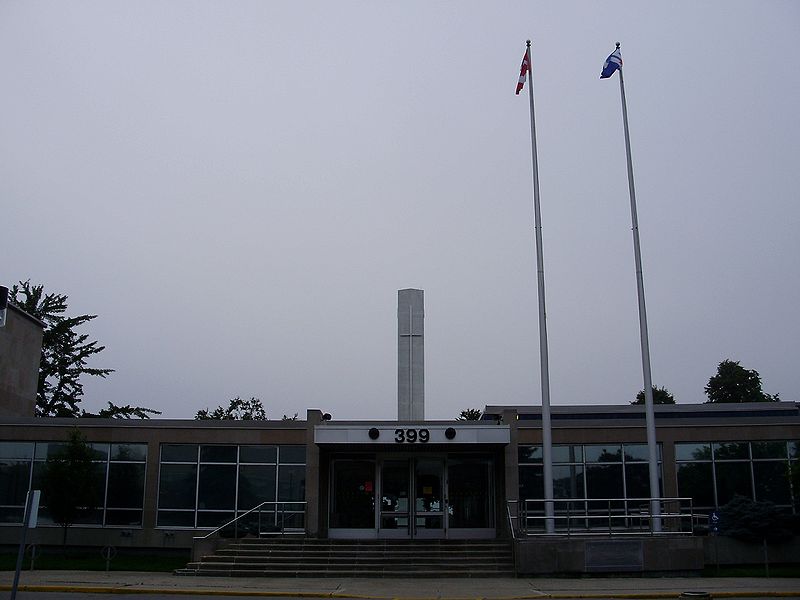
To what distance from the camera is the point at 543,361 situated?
2503 centimetres

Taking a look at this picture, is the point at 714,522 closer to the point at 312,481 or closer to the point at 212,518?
the point at 312,481

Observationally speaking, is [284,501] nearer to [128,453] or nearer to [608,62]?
[128,453]

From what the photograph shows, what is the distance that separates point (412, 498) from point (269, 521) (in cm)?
473

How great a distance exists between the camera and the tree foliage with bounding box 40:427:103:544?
28.1m

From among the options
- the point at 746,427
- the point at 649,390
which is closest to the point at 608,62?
the point at 649,390

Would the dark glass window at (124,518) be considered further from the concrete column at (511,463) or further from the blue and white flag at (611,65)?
the blue and white flag at (611,65)

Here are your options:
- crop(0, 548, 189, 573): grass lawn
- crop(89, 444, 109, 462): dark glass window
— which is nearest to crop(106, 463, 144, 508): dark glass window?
crop(89, 444, 109, 462): dark glass window

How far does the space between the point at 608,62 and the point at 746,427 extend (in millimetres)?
12601

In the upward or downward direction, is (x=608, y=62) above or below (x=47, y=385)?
above

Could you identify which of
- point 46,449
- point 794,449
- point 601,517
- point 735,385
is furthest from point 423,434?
point 735,385

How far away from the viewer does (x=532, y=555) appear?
22922mm

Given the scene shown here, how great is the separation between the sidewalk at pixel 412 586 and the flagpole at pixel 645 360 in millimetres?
2395

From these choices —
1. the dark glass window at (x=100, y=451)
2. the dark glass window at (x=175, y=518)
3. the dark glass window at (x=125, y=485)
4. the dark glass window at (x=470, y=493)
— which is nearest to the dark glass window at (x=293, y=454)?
the dark glass window at (x=175, y=518)

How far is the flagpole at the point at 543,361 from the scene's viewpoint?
79.0 feet
